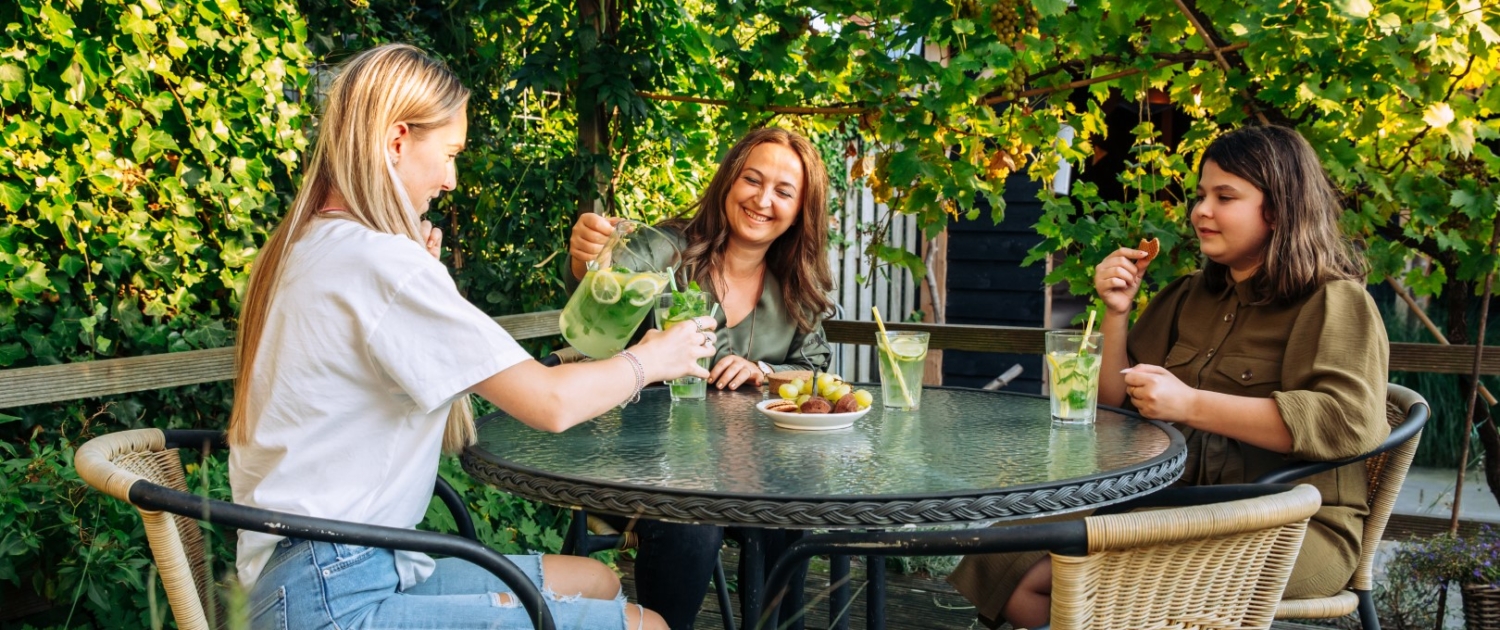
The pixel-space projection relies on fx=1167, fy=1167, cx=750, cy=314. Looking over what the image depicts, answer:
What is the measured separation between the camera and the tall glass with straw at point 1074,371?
1.86 m

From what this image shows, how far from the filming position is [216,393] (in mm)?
2660

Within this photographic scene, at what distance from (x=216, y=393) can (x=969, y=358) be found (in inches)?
193

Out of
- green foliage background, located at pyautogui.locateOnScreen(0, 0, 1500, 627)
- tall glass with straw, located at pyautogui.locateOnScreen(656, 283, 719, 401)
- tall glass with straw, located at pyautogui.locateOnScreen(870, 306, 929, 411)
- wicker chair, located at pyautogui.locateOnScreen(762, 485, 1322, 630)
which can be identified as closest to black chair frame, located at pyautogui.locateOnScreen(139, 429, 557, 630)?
wicker chair, located at pyautogui.locateOnScreen(762, 485, 1322, 630)

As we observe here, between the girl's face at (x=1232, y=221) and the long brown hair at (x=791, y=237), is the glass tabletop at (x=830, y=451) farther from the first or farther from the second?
the long brown hair at (x=791, y=237)

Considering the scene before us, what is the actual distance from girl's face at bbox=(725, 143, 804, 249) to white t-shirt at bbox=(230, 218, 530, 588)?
126 centimetres

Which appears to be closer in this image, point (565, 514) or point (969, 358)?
point (565, 514)

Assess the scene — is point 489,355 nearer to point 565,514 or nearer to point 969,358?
point 565,514

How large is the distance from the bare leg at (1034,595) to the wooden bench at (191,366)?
4.72 ft

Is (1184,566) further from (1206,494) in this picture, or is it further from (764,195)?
(764,195)

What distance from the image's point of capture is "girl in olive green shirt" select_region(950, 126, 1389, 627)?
1855 mm

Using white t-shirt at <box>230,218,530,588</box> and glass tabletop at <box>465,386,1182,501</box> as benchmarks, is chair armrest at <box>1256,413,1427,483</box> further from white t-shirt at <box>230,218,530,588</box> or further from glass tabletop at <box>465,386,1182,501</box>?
white t-shirt at <box>230,218,530,588</box>

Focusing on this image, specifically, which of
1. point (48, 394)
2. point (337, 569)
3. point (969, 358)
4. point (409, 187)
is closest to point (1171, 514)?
point (337, 569)

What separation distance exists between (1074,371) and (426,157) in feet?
3.45

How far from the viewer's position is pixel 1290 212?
204 cm
